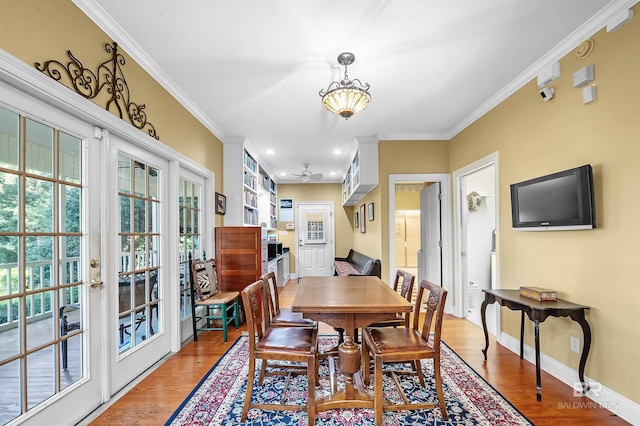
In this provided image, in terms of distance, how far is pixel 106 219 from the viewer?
2150mm

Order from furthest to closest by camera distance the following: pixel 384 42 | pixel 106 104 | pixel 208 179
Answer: pixel 208 179 < pixel 384 42 < pixel 106 104

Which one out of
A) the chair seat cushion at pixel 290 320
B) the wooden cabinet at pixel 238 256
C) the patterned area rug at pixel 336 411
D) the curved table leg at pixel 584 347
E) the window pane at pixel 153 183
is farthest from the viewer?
the wooden cabinet at pixel 238 256

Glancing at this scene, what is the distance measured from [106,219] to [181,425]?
145 cm

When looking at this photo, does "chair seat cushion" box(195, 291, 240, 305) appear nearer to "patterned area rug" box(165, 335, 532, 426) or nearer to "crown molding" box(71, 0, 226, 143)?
"patterned area rug" box(165, 335, 532, 426)

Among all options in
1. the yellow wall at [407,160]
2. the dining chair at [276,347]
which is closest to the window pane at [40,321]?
the dining chair at [276,347]

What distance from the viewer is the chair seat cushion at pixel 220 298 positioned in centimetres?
336

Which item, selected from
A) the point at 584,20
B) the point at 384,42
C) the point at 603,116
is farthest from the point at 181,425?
the point at 584,20

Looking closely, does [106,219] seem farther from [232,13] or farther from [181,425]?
[232,13]

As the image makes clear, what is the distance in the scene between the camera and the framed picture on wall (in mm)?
4227

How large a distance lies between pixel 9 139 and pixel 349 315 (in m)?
2.09

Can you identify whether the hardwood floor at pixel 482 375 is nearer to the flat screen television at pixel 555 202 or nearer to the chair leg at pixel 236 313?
the chair leg at pixel 236 313

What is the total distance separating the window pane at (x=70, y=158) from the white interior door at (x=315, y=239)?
6276 mm

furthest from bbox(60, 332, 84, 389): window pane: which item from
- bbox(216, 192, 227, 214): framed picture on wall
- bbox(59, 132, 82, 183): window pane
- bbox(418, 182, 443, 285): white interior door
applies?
bbox(418, 182, 443, 285): white interior door

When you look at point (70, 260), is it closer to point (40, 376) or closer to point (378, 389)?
point (40, 376)
